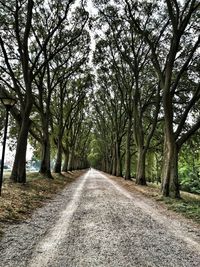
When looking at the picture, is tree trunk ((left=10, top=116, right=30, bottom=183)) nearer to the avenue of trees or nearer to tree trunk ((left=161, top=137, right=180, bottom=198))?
the avenue of trees

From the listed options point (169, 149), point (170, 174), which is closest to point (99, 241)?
point (169, 149)

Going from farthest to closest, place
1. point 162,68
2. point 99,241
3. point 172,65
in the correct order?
point 162,68 → point 172,65 → point 99,241

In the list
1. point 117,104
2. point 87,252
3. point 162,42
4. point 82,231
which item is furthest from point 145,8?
point 117,104

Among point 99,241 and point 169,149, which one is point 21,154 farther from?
point 99,241

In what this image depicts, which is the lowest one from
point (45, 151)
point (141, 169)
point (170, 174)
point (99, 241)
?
point (99, 241)

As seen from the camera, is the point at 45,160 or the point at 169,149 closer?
the point at 169,149

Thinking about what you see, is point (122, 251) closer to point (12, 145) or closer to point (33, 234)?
point (33, 234)

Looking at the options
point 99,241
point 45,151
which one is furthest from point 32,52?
point 99,241

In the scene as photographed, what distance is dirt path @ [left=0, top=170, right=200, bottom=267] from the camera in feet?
17.8

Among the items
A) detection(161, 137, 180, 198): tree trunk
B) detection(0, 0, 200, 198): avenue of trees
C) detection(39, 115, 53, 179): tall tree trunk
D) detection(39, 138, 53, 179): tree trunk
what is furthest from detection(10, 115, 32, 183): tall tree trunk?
detection(161, 137, 180, 198): tree trunk

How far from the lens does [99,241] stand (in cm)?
668

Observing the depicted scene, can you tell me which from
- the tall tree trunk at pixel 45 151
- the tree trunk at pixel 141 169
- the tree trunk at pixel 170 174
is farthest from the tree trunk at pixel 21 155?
the tree trunk at pixel 141 169

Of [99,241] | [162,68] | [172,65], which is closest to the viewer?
[99,241]

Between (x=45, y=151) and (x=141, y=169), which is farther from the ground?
(x=45, y=151)
